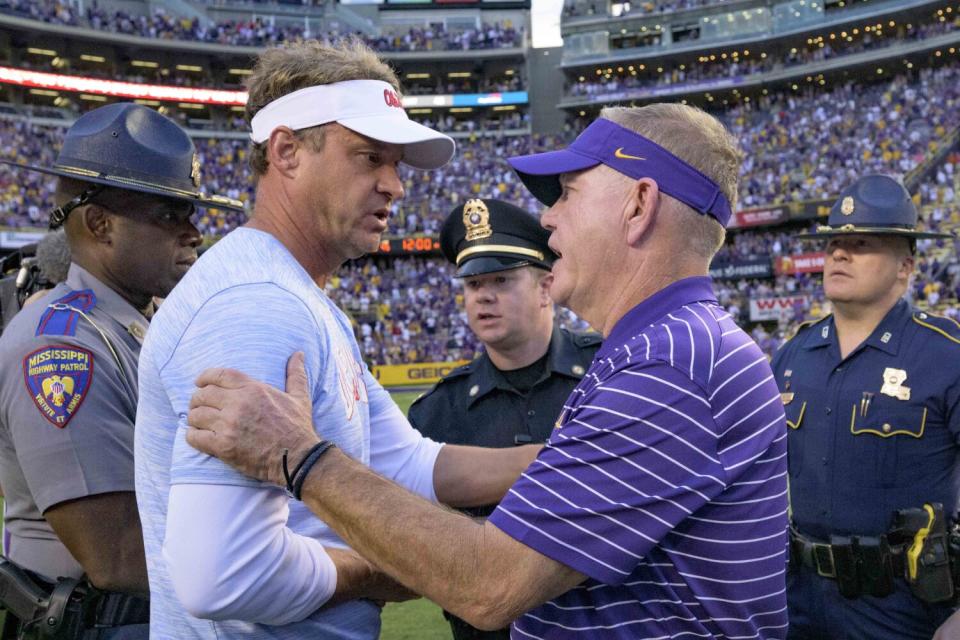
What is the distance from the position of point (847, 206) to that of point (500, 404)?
2.22 metres

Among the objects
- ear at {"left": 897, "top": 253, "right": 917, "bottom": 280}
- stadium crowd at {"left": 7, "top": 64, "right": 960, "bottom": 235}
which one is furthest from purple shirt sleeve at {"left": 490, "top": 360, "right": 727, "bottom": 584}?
stadium crowd at {"left": 7, "top": 64, "right": 960, "bottom": 235}

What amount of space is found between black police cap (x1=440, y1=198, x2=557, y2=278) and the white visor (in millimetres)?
1971

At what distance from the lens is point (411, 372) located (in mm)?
32531

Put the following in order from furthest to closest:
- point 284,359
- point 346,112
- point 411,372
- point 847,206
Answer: point 411,372
point 847,206
point 346,112
point 284,359

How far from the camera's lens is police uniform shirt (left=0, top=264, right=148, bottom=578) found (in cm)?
252

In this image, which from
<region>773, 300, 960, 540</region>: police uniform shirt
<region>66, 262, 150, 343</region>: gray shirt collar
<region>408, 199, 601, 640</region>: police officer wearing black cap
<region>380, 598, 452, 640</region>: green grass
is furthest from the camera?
<region>380, 598, 452, 640</region>: green grass

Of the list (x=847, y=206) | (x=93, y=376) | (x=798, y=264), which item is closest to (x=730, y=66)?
(x=798, y=264)

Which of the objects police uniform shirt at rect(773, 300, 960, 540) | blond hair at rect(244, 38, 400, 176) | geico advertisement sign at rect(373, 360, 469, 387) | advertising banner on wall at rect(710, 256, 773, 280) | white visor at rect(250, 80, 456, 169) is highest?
blond hair at rect(244, 38, 400, 176)

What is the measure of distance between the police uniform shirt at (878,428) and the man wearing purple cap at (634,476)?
7.79ft

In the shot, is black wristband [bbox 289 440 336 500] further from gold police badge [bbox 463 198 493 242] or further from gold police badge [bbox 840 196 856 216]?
gold police badge [bbox 840 196 856 216]

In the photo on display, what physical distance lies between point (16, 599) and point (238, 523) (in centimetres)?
158

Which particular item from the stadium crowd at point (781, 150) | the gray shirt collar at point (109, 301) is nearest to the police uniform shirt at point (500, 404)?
the gray shirt collar at point (109, 301)

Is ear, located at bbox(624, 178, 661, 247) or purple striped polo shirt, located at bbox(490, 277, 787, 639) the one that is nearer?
purple striped polo shirt, located at bbox(490, 277, 787, 639)

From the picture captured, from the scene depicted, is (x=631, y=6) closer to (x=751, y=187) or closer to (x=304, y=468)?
(x=751, y=187)
